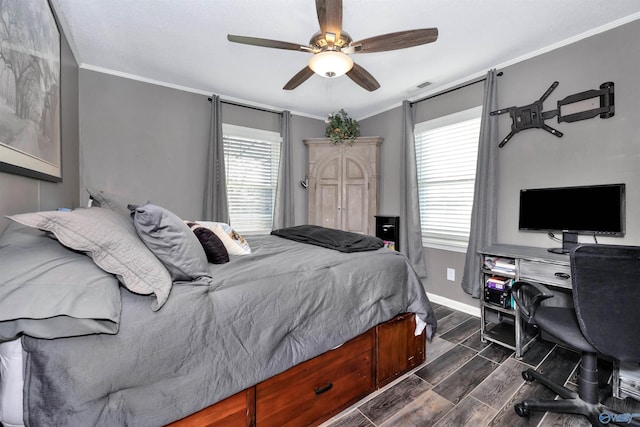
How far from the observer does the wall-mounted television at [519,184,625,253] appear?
6.47 feet

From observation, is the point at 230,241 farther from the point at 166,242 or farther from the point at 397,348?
the point at 397,348

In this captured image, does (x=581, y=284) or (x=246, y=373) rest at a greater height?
(x=581, y=284)

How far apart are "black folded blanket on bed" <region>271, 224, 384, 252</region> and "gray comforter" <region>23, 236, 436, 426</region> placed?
22 centimetres

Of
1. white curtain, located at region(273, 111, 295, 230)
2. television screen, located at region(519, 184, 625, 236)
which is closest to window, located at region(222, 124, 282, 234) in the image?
white curtain, located at region(273, 111, 295, 230)

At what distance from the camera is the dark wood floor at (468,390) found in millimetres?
1520

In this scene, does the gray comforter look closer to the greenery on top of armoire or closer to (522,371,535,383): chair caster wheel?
(522,371,535,383): chair caster wheel

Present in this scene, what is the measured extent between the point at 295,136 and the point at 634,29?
11.6 feet

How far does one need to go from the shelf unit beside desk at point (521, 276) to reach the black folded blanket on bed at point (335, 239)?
1082 millimetres

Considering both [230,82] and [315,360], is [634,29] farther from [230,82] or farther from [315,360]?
[230,82]

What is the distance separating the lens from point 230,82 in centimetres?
320

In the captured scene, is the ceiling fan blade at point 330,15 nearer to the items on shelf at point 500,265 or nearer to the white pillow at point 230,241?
the white pillow at point 230,241

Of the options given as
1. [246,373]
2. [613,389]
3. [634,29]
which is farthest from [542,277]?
[246,373]

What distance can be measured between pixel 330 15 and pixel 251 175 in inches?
99.6

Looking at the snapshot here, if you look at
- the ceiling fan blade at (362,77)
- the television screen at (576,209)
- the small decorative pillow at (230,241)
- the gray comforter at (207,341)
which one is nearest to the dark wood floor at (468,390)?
the gray comforter at (207,341)
